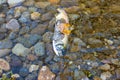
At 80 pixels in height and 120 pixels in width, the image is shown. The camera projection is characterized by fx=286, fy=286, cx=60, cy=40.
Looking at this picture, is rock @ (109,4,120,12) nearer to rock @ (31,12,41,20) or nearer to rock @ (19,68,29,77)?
rock @ (31,12,41,20)

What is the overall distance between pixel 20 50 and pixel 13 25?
44cm

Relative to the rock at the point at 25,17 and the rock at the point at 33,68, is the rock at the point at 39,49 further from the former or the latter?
the rock at the point at 25,17

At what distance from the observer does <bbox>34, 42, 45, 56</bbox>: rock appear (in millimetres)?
3205

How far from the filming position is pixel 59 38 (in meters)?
3.19

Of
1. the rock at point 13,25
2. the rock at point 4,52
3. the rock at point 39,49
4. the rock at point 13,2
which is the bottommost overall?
the rock at point 4,52

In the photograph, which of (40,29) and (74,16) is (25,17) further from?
(74,16)

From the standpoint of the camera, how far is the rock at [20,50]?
10.6 ft

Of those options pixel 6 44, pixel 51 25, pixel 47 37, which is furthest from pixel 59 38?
pixel 6 44

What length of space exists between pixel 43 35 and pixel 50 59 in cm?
38

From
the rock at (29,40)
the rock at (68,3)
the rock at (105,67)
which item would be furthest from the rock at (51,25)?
the rock at (105,67)

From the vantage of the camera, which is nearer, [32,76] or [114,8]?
[32,76]

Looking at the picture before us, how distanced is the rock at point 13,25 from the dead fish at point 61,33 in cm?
53

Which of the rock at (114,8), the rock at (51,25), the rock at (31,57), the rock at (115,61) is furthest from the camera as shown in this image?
the rock at (114,8)

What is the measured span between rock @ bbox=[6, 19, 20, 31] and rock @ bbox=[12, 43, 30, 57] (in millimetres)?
290
